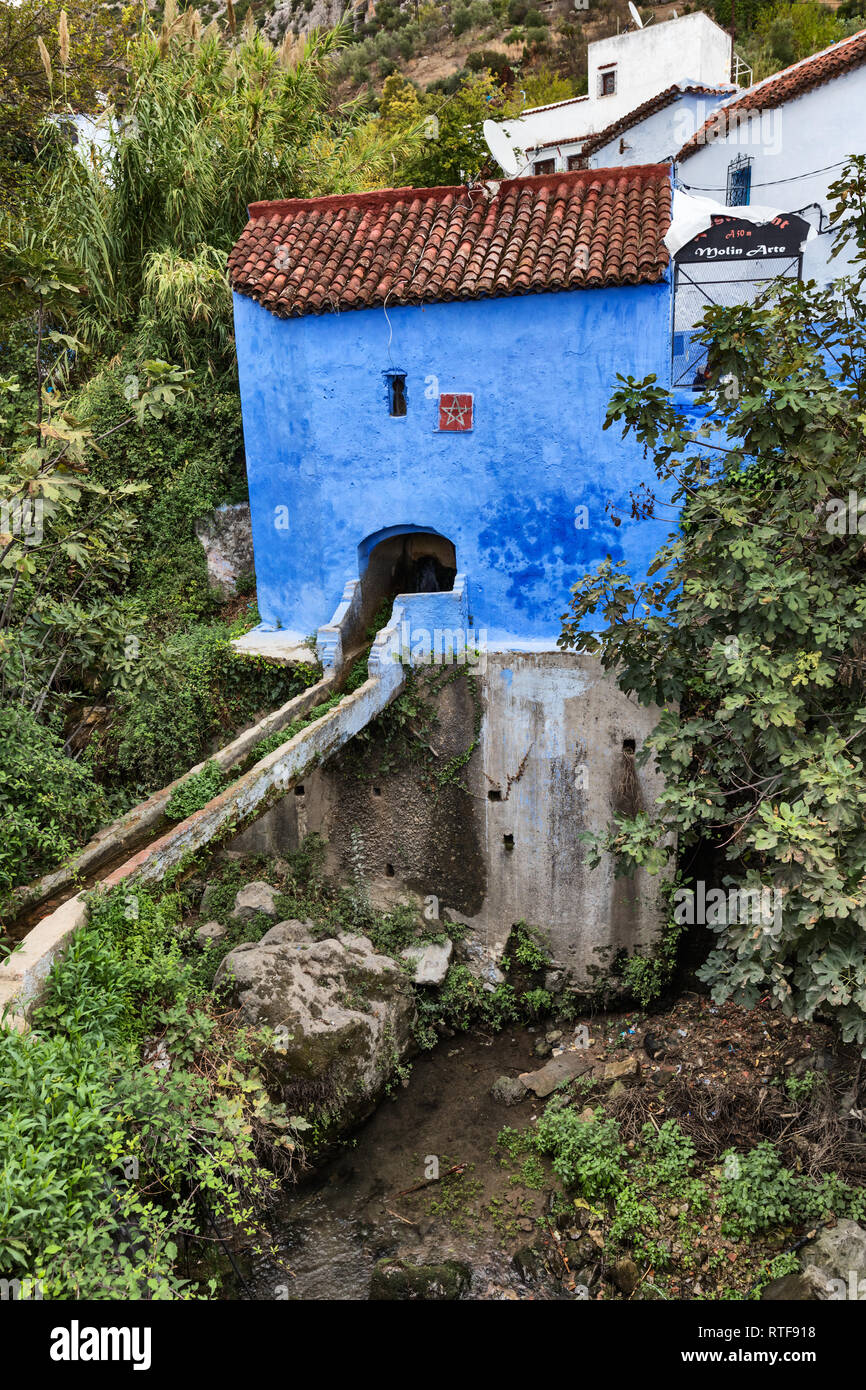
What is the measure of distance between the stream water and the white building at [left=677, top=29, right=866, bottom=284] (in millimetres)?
13598

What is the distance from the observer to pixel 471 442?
40.9 feet

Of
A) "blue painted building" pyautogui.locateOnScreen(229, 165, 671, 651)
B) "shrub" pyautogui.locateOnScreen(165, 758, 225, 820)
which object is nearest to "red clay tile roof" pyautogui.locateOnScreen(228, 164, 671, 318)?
"blue painted building" pyautogui.locateOnScreen(229, 165, 671, 651)

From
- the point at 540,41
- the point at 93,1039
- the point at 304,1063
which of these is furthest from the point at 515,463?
the point at 540,41

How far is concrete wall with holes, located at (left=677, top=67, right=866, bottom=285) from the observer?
16125 mm

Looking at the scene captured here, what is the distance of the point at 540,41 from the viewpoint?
38250 millimetres

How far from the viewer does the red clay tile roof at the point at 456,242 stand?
11.6 meters

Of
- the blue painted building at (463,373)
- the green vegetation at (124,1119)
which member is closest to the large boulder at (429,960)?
the green vegetation at (124,1119)

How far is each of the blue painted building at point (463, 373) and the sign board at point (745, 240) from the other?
566 mm

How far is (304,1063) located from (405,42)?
144 feet

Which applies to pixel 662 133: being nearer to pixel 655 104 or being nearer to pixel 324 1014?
pixel 655 104

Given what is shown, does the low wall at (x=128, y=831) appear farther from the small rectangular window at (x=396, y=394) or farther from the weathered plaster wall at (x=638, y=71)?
the weathered plaster wall at (x=638, y=71)

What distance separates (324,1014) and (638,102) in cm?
2672

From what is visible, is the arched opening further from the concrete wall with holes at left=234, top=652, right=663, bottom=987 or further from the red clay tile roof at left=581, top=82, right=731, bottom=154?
the red clay tile roof at left=581, top=82, right=731, bottom=154
